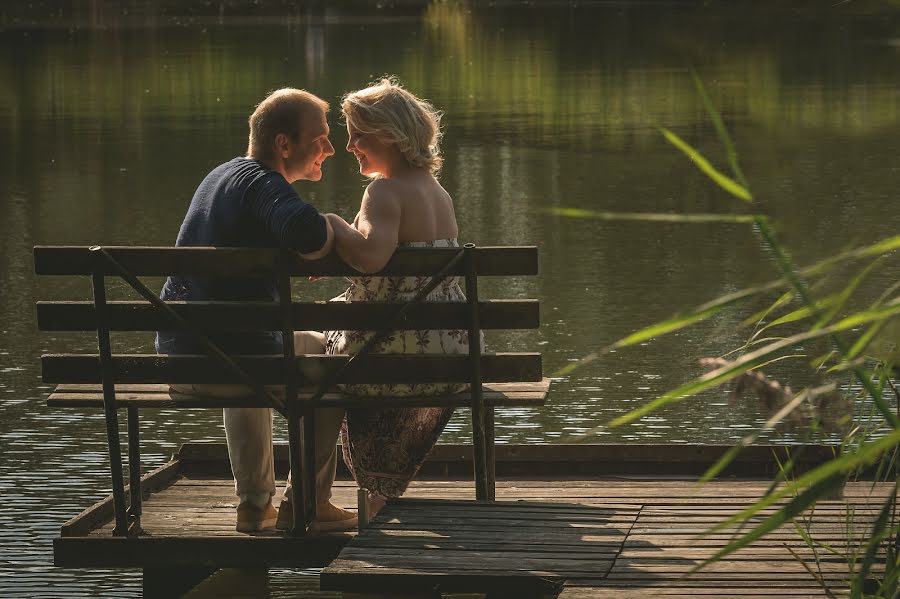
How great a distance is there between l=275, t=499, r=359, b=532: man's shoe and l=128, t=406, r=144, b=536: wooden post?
39 centimetres

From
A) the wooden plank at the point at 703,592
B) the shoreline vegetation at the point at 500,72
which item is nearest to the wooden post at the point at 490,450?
the wooden plank at the point at 703,592

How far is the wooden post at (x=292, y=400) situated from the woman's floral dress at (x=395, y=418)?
17 centimetres

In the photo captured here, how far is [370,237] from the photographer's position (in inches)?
188

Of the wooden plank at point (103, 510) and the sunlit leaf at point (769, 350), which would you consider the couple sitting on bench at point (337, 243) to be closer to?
the wooden plank at point (103, 510)

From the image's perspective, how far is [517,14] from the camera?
6366cm

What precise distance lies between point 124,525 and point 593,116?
63.5ft

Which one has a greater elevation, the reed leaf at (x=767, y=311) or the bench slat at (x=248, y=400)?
the reed leaf at (x=767, y=311)

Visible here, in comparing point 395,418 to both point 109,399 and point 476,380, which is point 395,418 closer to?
point 476,380

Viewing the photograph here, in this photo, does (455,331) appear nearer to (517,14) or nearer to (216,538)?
(216,538)

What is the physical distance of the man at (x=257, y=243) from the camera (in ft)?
16.1

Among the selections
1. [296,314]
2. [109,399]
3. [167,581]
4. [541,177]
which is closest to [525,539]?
[296,314]

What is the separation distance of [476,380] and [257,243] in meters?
0.68

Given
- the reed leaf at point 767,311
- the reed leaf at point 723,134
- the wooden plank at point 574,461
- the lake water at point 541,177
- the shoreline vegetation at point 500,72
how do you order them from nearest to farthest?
the reed leaf at point 723,134
the reed leaf at point 767,311
the wooden plank at point 574,461
the lake water at point 541,177
the shoreline vegetation at point 500,72

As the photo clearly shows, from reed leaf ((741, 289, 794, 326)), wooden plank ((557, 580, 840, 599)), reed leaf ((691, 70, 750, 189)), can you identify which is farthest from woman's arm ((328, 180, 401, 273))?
reed leaf ((691, 70, 750, 189))
